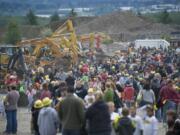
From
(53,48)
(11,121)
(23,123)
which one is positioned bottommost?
(23,123)

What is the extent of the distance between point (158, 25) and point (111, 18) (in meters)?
6.96

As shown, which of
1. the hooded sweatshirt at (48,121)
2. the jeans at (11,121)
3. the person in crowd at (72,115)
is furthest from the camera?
the jeans at (11,121)

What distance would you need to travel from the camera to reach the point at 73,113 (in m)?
14.3

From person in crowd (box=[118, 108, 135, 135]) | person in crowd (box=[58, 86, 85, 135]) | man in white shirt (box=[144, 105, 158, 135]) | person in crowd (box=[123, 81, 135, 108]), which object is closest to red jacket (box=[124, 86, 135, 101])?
person in crowd (box=[123, 81, 135, 108])

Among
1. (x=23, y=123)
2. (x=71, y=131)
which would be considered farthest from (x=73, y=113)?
(x=23, y=123)

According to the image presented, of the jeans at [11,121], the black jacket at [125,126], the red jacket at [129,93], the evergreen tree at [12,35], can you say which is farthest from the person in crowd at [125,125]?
the evergreen tree at [12,35]

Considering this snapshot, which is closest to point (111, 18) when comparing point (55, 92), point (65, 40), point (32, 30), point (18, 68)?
point (32, 30)

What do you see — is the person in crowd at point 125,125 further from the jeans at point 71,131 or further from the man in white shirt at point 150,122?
the jeans at point 71,131

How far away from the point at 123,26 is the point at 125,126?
9140 centimetres

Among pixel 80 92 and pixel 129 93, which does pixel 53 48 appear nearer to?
pixel 129 93

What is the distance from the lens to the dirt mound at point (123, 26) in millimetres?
99644

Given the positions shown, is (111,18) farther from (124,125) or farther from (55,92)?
(124,125)

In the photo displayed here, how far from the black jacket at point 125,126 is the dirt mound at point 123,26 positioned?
82203 millimetres

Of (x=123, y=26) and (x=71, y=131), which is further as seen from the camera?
(x=123, y=26)
